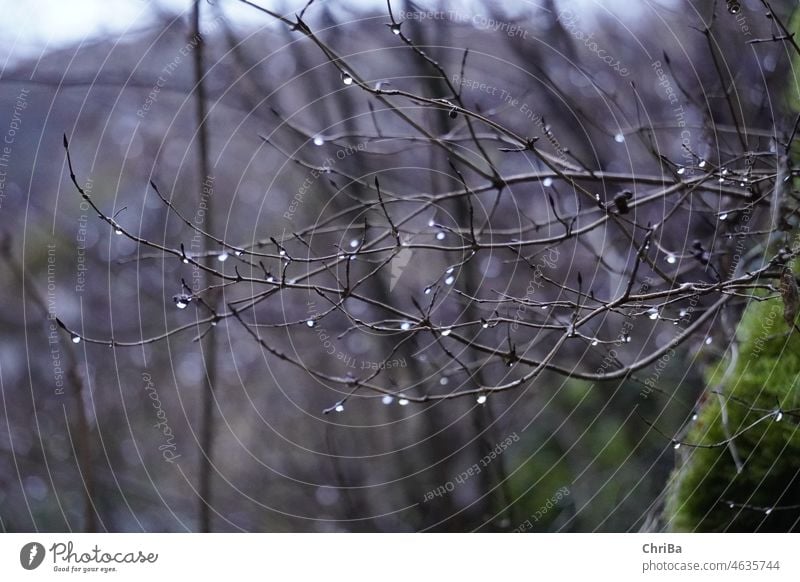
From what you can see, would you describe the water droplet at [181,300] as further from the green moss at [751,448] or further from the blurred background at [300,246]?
the green moss at [751,448]

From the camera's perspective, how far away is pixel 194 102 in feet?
2.40

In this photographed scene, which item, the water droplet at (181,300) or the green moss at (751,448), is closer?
the water droplet at (181,300)

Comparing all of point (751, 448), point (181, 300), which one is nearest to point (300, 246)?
point (181, 300)

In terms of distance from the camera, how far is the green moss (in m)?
0.80

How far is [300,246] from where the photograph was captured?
0.74m

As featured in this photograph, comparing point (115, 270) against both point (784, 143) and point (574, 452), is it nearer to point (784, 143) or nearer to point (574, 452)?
point (574, 452)

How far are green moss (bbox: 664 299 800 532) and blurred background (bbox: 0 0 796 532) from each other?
0.10 ft

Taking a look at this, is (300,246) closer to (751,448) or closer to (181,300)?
(181,300)

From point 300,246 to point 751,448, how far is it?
59cm

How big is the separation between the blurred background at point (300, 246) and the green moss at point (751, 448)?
32 millimetres

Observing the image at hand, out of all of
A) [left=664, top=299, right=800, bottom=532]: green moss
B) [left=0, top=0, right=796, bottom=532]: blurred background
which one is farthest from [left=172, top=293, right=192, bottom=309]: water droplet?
[left=664, top=299, right=800, bottom=532]: green moss

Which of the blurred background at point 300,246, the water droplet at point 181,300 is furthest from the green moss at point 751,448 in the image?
the water droplet at point 181,300

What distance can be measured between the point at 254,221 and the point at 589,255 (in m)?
0.41

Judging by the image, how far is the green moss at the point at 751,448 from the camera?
0.80 metres
